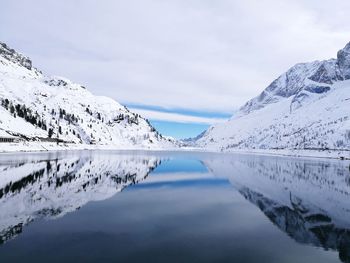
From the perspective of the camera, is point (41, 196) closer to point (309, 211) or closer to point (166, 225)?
point (166, 225)

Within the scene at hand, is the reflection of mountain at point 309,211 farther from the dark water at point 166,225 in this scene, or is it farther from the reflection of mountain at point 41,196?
the reflection of mountain at point 41,196

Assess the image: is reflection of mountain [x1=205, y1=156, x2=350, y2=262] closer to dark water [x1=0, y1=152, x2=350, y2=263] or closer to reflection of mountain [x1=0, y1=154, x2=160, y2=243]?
dark water [x1=0, y1=152, x2=350, y2=263]

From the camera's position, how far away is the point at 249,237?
27516mm

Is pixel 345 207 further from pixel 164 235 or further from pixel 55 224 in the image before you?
pixel 55 224

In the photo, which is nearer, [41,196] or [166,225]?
[166,225]

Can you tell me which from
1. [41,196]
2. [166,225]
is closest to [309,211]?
[166,225]

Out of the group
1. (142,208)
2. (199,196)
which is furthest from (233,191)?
(142,208)

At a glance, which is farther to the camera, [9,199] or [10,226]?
[9,199]

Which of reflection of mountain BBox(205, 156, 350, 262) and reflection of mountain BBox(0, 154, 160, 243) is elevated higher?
reflection of mountain BBox(0, 154, 160, 243)

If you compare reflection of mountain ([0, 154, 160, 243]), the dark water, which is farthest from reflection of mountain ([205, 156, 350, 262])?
reflection of mountain ([0, 154, 160, 243])

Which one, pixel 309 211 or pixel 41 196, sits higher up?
pixel 41 196

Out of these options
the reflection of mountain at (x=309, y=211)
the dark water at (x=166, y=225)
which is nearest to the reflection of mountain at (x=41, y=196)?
the dark water at (x=166, y=225)

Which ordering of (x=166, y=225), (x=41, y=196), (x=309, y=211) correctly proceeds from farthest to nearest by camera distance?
(x=41, y=196) < (x=309, y=211) < (x=166, y=225)

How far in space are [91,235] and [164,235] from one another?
5.41 meters
